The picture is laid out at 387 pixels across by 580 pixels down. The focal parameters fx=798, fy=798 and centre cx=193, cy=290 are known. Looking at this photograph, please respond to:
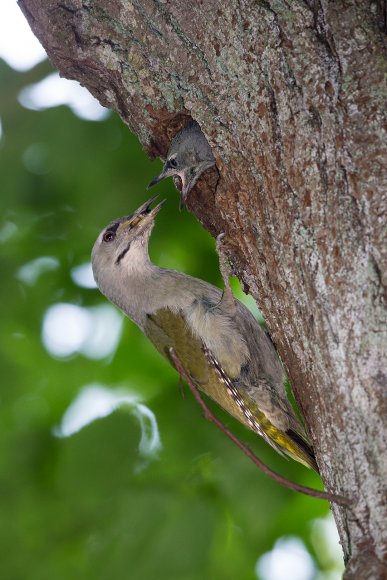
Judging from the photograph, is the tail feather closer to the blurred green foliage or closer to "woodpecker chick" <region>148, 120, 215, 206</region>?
the blurred green foliage

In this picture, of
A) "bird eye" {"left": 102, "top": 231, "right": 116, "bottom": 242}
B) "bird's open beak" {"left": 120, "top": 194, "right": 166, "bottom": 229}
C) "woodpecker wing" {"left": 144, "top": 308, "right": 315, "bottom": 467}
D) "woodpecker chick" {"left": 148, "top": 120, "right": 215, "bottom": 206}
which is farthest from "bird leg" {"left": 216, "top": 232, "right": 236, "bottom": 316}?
"bird eye" {"left": 102, "top": 231, "right": 116, "bottom": 242}

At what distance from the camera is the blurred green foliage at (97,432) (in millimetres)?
3920

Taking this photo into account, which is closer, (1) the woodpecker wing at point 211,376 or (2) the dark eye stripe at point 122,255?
(1) the woodpecker wing at point 211,376

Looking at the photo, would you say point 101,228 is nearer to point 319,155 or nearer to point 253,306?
point 253,306

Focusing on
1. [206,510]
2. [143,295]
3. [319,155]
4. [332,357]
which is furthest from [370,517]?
[143,295]

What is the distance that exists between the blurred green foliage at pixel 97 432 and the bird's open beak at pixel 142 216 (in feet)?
0.50

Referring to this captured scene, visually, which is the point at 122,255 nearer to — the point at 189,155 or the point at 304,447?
the point at 189,155

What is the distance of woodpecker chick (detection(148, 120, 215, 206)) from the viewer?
344 centimetres

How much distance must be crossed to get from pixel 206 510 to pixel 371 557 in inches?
74.6

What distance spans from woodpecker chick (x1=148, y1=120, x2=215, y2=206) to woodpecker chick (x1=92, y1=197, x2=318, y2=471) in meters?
0.81

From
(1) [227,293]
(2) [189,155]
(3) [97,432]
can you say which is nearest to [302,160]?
(2) [189,155]

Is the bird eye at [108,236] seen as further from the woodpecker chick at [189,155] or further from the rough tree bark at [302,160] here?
the rough tree bark at [302,160]

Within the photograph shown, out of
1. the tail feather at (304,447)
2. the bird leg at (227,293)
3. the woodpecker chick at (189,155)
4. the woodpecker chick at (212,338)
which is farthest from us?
the woodpecker chick at (212,338)

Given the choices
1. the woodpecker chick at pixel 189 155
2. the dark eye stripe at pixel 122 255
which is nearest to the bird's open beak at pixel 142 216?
the dark eye stripe at pixel 122 255
